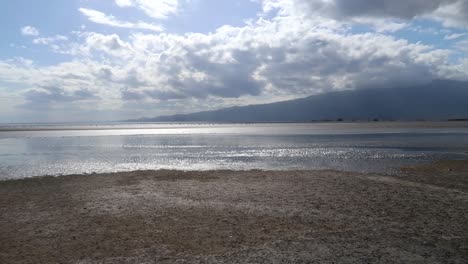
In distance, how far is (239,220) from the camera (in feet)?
38.5

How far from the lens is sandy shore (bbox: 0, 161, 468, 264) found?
8.79 meters

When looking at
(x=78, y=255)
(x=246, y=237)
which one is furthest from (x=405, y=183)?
(x=78, y=255)

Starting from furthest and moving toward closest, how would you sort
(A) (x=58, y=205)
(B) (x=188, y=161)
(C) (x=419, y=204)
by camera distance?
(B) (x=188, y=161) → (A) (x=58, y=205) → (C) (x=419, y=204)

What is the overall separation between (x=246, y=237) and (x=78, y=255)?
4140 millimetres

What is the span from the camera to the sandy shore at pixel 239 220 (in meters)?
8.79

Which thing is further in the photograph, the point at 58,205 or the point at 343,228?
the point at 58,205

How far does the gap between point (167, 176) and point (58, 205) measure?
769 centimetres

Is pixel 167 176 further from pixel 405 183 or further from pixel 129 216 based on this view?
pixel 405 183

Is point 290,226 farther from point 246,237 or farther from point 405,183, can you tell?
point 405,183

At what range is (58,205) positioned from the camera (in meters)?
14.4

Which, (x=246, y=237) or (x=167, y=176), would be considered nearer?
(x=246, y=237)

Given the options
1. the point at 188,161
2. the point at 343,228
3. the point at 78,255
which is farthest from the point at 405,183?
the point at 188,161

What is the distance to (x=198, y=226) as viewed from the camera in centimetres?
1119

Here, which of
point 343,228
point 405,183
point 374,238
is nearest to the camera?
point 374,238
